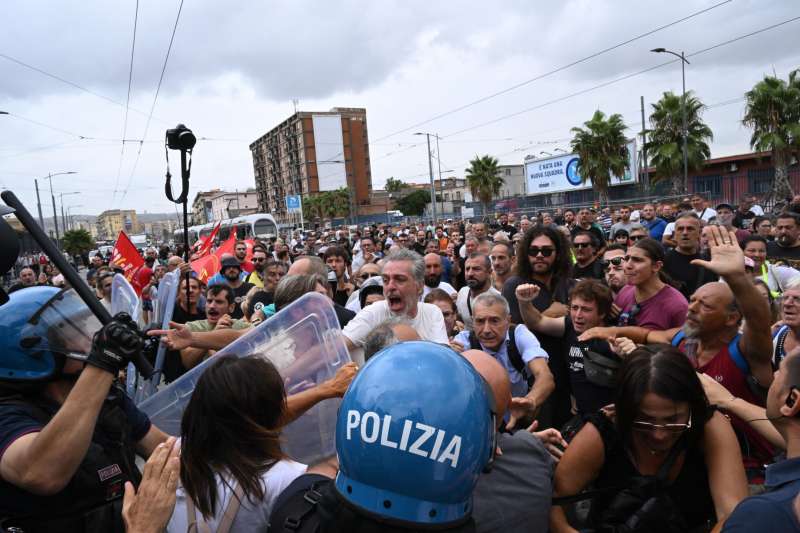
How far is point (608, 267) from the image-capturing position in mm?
4973

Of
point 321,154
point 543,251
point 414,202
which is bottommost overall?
point 543,251

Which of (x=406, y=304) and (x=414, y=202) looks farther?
(x=414, y=202)

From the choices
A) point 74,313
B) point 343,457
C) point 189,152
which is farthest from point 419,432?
point 189,152

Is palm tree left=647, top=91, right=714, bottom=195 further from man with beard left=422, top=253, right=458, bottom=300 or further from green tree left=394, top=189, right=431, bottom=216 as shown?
green tree left=394, top=189, right=431, bottom=216

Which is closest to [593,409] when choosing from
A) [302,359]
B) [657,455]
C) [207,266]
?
[657,455]

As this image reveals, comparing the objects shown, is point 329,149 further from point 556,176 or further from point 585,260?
point 585,260

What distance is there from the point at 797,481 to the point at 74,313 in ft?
7.55

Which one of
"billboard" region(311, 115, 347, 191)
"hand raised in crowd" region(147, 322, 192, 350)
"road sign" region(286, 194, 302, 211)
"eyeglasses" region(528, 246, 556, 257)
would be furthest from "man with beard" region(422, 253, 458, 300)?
"billboard" region(311, 115, 347, 191)

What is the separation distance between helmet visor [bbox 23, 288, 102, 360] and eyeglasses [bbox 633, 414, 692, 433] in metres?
1.91

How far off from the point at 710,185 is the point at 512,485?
29.2 m

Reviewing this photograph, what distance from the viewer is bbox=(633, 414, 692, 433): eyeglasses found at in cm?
175

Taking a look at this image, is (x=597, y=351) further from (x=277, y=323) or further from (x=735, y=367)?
(x=277, y=323)

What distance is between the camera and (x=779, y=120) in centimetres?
2222

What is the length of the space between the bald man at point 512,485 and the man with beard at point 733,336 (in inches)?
43.9
